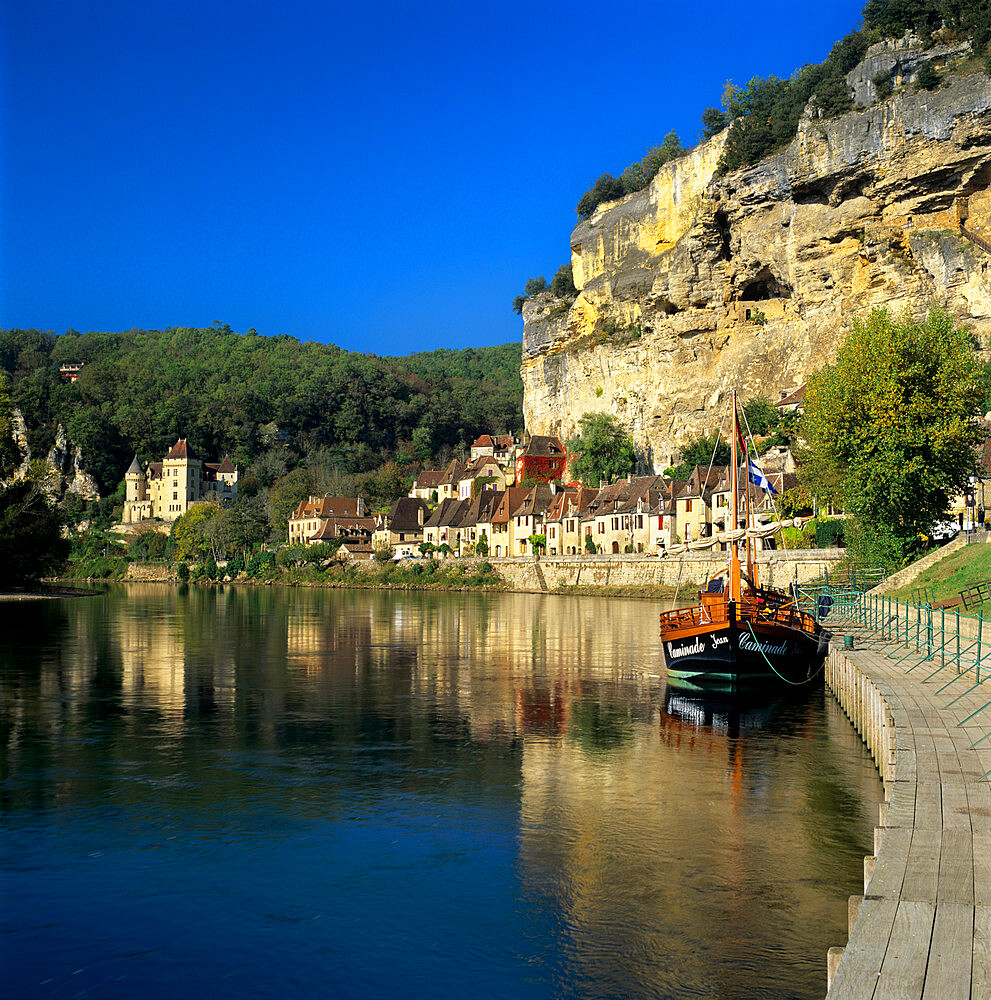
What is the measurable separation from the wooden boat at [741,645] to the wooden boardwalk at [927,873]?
9.14 meters

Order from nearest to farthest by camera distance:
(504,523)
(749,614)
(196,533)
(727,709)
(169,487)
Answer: (727,709)
(749,614)
(504,523)
(196,533)
(169,487)

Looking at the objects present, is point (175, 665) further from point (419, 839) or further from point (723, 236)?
point (723, 236)

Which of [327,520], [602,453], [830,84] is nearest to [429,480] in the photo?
[327,520]

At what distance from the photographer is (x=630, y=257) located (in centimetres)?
9588

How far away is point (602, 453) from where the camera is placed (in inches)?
3501

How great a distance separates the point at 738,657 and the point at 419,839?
1382 cm

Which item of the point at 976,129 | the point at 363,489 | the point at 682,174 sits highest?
the point at 682,174

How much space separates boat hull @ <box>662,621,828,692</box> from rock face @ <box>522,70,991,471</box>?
45428mm

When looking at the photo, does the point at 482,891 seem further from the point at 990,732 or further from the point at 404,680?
the point at 404,680

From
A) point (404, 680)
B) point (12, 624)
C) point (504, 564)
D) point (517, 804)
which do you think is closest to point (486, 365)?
point (504, 564)

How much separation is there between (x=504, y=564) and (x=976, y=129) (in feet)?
148

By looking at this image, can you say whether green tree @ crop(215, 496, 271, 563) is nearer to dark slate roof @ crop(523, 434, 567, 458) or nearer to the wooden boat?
dark slate roof @ crop(523, 434, 567, 458)

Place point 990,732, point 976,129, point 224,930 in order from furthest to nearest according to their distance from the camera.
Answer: point 976,129 < point 990,732 < point 224,930

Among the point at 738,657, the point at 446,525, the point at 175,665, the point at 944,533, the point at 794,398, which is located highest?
the point at 794,398
